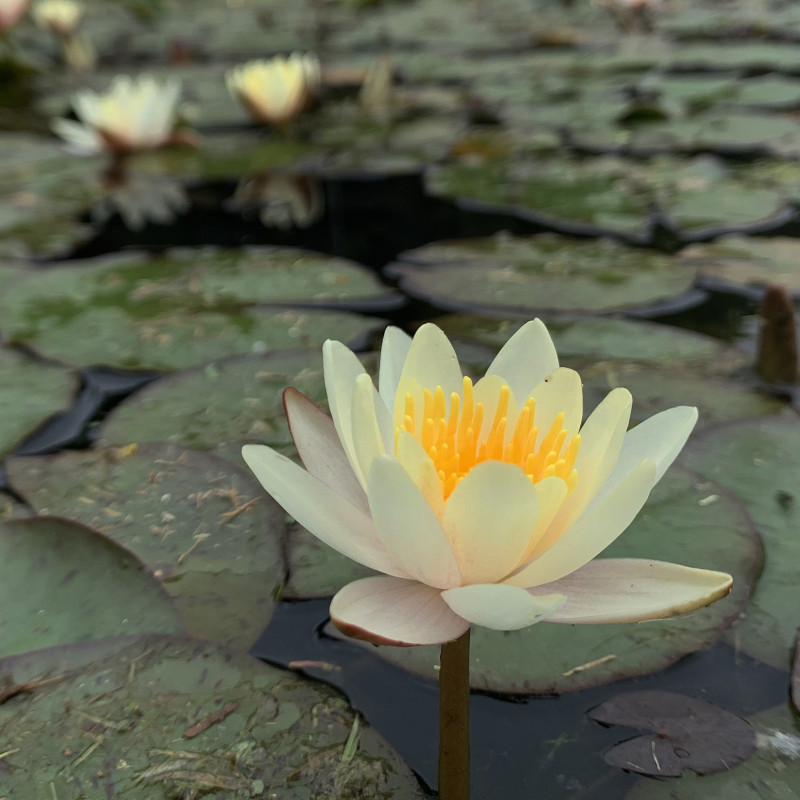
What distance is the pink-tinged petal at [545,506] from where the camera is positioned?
0.61 metres

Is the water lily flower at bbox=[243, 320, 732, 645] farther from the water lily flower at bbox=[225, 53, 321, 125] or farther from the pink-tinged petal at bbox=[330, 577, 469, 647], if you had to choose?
the water lily flower at bbox=[225, 53, 321, 125]

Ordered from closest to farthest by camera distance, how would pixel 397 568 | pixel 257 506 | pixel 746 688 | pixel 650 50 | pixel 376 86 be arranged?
1. pixel 397 568
2. pixel 746 688
3. pixel 257 506
4. pixel 376 86
5. pixel 650 50

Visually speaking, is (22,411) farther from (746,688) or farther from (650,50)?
(650,50)

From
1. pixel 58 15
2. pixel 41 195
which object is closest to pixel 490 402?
pixel 41 195

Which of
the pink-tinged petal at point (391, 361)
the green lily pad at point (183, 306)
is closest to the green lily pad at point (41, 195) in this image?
the green lily pad at point (183, 306)

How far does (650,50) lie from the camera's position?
163 inches

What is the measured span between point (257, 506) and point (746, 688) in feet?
2.18

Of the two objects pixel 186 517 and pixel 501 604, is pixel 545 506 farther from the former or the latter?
pixel 186 517

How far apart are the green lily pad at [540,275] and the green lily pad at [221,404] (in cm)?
44

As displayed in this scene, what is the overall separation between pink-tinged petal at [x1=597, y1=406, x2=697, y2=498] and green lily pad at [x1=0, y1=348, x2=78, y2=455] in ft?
3.30

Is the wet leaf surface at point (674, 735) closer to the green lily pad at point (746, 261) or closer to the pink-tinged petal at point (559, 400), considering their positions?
the pink-tinged petal at point (559, 400)

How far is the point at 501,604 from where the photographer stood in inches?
22.0

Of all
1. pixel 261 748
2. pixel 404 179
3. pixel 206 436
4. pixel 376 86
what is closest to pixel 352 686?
pixel 261 748

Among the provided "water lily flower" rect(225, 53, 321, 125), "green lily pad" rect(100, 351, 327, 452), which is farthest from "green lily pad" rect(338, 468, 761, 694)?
"water lily flower" rect(225, 53, 321, 125)
